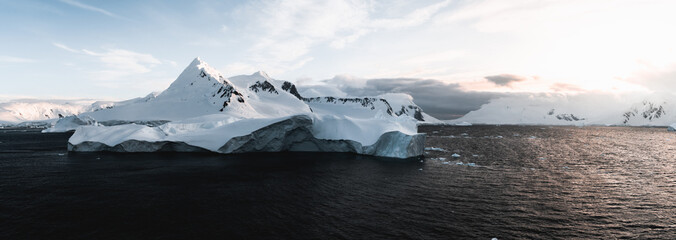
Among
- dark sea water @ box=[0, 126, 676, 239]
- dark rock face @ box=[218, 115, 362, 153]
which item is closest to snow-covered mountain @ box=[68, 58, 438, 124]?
dark rock face @ box=[218, 115, 362, 153]

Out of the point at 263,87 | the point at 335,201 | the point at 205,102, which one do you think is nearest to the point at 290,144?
the point at 335,201

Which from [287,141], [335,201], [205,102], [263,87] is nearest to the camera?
[335,201]

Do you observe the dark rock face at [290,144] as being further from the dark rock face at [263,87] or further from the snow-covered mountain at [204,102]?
the dark rock face at [263,87]

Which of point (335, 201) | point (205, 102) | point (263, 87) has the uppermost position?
point (263, 87)

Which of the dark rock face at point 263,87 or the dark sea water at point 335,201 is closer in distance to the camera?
the dark sea water at point 335,201

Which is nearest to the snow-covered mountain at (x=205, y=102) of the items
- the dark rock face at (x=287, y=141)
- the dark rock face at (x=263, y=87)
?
the dark rock face at (x=263, y=87)

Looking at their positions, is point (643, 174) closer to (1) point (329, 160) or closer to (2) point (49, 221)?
(1) point (329, 160)

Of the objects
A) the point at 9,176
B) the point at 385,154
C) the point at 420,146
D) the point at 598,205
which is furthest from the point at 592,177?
the point at 9,176

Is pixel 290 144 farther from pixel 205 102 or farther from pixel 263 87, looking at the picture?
pixel 263 87
